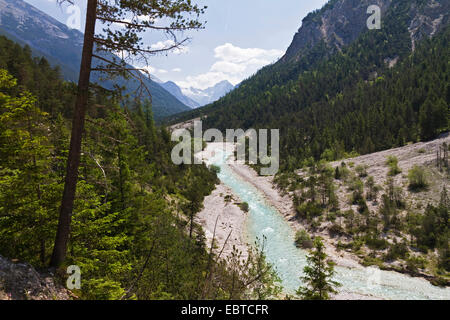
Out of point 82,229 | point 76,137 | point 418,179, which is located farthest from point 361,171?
point 76,137

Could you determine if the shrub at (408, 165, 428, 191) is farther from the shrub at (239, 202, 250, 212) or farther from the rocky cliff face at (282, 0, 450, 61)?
the rocky cliff face at (282, 0, 450, 61)

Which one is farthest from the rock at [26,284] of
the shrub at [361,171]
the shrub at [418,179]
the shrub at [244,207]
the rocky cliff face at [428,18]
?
the rocky cliff face at [428,18]

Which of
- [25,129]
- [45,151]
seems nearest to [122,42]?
[45,151]

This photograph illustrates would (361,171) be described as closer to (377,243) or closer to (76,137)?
(377,243)

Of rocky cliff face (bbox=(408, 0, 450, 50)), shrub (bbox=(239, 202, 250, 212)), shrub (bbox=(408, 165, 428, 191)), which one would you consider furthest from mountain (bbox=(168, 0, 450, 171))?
shrub (bbox=(239, 202, 250, 212))
